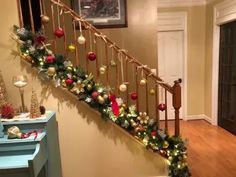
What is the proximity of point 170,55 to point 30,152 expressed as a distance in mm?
3921

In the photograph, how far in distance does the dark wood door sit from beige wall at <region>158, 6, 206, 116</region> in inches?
23.0

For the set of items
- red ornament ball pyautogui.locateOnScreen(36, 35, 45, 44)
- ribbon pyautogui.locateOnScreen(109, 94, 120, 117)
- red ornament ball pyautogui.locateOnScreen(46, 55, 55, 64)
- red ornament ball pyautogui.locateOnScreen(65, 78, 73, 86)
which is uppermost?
red ornament ball pyautogui.locateOnScreen(36, 35, 45, 44)

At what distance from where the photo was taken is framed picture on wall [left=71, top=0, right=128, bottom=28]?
3.44 metres

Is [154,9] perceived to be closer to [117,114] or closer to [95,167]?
[117,114]

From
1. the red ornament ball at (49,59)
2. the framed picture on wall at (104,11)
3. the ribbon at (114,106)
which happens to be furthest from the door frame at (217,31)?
the red ornament ball at (49,59)

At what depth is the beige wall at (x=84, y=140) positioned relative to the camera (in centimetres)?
234

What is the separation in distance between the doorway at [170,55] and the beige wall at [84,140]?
8.75ft

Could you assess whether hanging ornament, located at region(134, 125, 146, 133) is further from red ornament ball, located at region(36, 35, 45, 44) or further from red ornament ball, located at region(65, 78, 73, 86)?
red ornament ball, located at region(36, 35, 45, 44)

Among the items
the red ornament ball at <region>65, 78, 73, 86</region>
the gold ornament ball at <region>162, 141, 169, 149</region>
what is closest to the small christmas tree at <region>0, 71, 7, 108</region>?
the red ornament ball at <region>65, 78, 73, 86</region>

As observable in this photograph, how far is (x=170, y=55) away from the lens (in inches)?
202

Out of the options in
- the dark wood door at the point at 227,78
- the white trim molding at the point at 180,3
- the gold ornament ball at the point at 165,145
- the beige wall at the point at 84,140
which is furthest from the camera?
the white trim molding at the point at 180,3

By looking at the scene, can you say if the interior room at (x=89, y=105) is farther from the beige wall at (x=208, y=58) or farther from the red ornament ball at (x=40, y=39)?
the beige wall at (x=208, y=58)

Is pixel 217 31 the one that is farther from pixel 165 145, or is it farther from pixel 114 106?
pixel 114 106

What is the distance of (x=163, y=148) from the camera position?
2.49m
